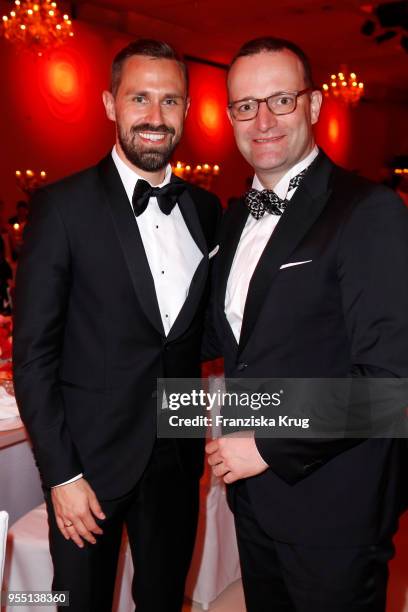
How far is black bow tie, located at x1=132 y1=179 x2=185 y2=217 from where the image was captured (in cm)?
184

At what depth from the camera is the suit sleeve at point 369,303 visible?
1448mm

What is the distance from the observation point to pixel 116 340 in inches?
69.7

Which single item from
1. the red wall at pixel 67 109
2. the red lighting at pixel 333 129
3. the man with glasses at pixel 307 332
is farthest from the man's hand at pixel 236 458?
the red lighting at pixel 333 129

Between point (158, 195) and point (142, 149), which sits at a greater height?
point (142, 149)

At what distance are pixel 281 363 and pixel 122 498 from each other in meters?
0.62

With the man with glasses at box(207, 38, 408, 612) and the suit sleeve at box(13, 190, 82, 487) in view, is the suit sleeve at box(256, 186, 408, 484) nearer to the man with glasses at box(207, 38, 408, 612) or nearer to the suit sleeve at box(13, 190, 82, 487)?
the man with glasses at box(207, 38, 408, 612)

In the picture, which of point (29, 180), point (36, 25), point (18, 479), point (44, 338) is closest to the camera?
point (44, 338)

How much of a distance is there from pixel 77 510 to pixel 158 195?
36.6 inches

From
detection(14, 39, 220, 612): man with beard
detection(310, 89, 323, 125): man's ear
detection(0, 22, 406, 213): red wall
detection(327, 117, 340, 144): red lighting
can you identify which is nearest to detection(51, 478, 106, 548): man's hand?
detection(14, 39, 220, 612): man with beard

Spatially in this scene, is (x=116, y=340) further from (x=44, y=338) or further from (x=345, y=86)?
(x=345, y=86)

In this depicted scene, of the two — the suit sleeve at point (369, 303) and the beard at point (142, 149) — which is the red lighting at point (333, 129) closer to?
the beard at point (142, 149)

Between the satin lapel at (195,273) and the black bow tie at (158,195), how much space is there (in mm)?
51

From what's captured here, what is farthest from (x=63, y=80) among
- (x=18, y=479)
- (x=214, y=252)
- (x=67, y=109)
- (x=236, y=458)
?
(x=236, y=458)

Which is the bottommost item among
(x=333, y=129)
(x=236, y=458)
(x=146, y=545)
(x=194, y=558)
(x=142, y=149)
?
(x=194, y=558)
